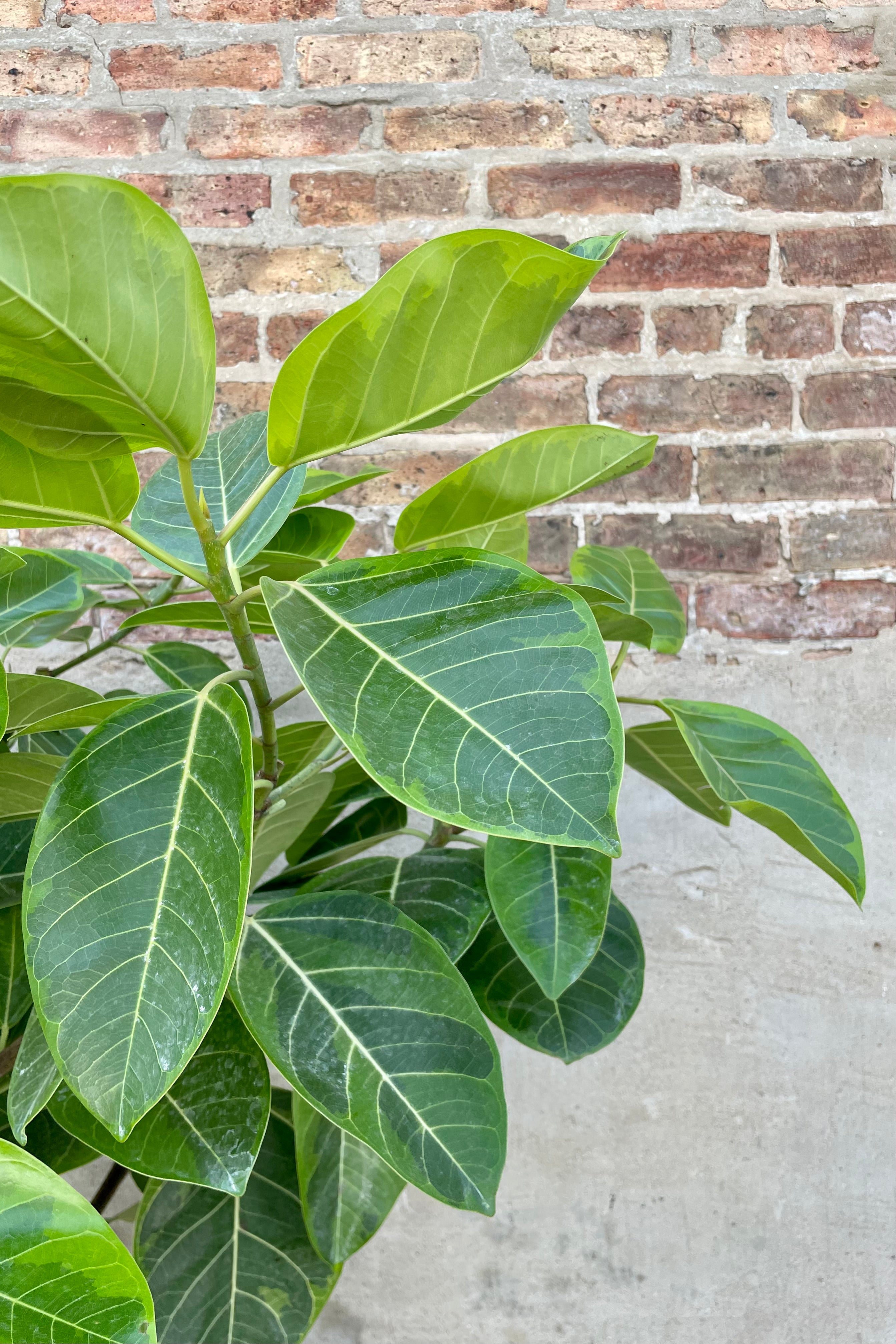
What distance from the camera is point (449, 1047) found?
0.63 m

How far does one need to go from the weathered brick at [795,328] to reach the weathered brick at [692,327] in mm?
39

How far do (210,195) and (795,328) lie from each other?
0.82m

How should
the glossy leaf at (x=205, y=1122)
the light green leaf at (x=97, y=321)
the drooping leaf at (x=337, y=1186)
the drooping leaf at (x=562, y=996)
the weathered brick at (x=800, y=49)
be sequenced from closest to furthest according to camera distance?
the light green leaf at (x=97, y=321) → the glossy leaf at (x=205, y=1122) → the drooping leaf at (x=337, y=1186) → the drooping leaf at (x=562, y=996) → the weathered brick at (x=800, y=49)

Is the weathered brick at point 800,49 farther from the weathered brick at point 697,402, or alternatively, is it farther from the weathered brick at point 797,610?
the weathered brick at point 797,610

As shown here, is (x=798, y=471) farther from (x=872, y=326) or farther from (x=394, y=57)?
(x=394, y=57)

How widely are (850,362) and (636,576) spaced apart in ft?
1.95

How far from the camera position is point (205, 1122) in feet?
2.04

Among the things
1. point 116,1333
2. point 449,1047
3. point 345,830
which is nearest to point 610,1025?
point 449,1047

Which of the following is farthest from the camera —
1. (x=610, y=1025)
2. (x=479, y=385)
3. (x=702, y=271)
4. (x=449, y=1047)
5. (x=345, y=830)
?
(x=702, y=271)

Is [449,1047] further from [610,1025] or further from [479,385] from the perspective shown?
[479,385]

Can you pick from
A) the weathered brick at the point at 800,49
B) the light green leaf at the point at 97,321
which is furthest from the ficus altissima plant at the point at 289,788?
the weathered brick at the point at 800,49

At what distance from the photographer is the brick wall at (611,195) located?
1232 mm

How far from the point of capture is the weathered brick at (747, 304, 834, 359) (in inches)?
49.3

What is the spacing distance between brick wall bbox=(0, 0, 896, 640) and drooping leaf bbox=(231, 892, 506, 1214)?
0.73 m
